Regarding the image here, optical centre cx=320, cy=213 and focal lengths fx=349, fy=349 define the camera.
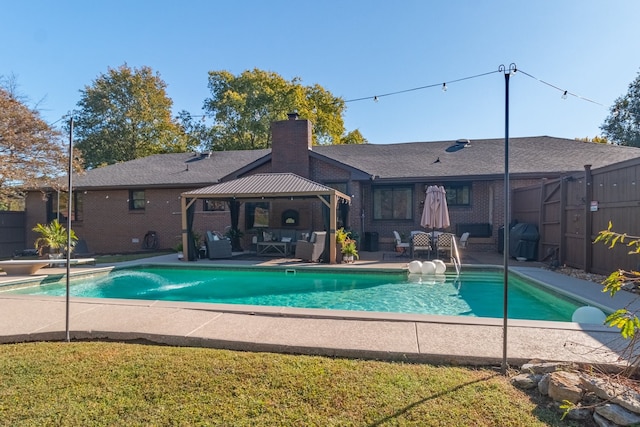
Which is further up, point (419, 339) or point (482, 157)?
point (482, 157)

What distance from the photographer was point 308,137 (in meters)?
16.2

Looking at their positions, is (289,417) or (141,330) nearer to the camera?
(289,417)

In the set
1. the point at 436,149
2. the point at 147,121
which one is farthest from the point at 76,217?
the point at 436,149

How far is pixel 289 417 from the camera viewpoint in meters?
2.58

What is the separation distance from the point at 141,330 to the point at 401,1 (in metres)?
12.9

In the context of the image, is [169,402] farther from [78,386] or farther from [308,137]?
[308,137]

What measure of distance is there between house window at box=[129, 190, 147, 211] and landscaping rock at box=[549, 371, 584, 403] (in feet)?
59.2

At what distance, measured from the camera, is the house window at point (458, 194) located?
1532cm

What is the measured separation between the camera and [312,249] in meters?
11.8

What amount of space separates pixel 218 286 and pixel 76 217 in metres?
13.3

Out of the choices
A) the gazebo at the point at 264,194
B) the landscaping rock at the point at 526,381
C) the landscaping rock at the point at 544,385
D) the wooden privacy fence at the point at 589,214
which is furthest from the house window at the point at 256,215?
the landscaping rock at the point at 544,385

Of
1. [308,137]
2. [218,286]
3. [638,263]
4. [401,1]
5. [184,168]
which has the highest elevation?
[401,1]

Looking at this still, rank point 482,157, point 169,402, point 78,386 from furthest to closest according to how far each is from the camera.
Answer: point 482,157 < point 78,386 < point 169,402

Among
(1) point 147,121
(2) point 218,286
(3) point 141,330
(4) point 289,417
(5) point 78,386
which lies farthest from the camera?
(1) point 147,121
